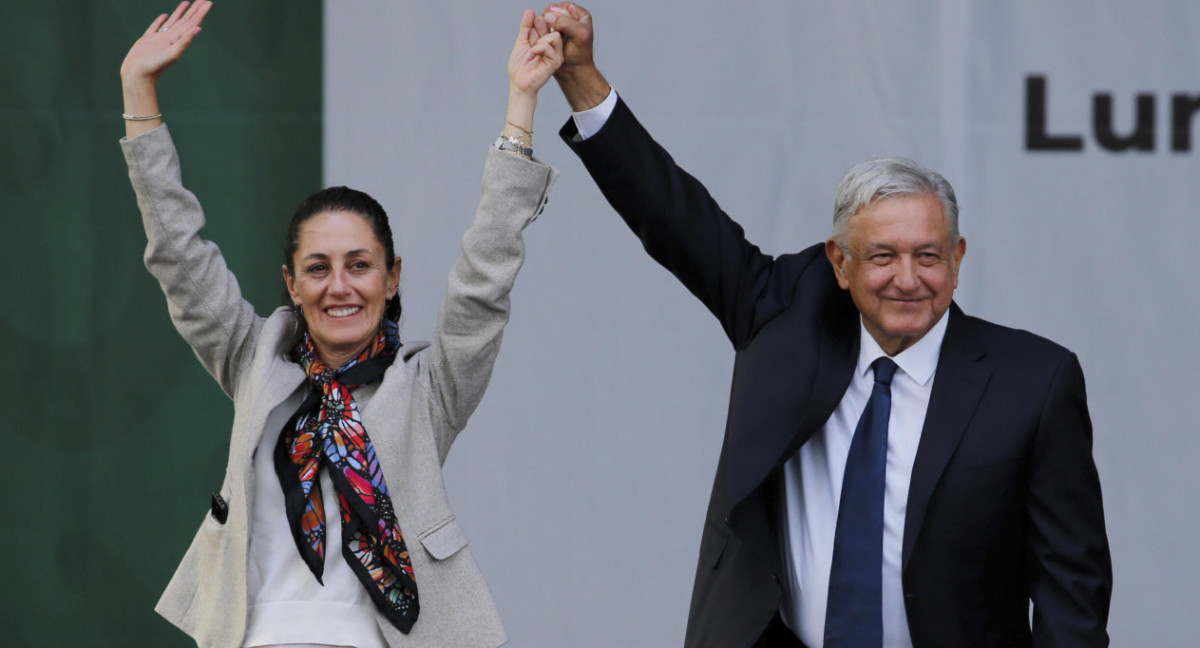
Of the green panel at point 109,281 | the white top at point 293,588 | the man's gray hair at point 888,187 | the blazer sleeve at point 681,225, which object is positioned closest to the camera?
the white top at point 293,588

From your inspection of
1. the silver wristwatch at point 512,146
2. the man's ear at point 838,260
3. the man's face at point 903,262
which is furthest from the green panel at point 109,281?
the man's face at point 903,262

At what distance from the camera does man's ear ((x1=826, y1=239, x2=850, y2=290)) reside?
2.29 m

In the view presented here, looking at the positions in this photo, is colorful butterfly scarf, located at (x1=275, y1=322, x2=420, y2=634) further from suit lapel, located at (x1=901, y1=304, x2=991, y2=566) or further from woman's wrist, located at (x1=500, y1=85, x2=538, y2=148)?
suit lapel, located at (x1=901, y1=304, x2=991, y2=566)

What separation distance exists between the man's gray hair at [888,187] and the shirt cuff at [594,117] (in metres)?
0.41

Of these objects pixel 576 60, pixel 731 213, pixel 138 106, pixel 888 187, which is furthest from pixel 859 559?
pixel 731 213

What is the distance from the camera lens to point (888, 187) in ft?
7.25

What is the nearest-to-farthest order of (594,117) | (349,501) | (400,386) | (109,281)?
(349,501) → (400,386) → (594,117) → (109,281)

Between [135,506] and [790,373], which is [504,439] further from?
[790,373]

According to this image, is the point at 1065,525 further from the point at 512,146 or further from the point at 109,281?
the point at 109,281

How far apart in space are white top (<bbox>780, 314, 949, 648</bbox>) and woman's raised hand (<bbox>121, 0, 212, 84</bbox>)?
1.18 meters

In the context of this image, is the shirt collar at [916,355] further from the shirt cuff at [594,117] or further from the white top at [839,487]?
the shirt cuff at [594,117]

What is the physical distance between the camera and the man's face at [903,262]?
2.19m

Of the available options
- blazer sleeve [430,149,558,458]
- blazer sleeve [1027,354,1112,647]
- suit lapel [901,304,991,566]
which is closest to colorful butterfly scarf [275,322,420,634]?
blazer sleeve [430,149,558,458]

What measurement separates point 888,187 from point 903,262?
4.8 inches
